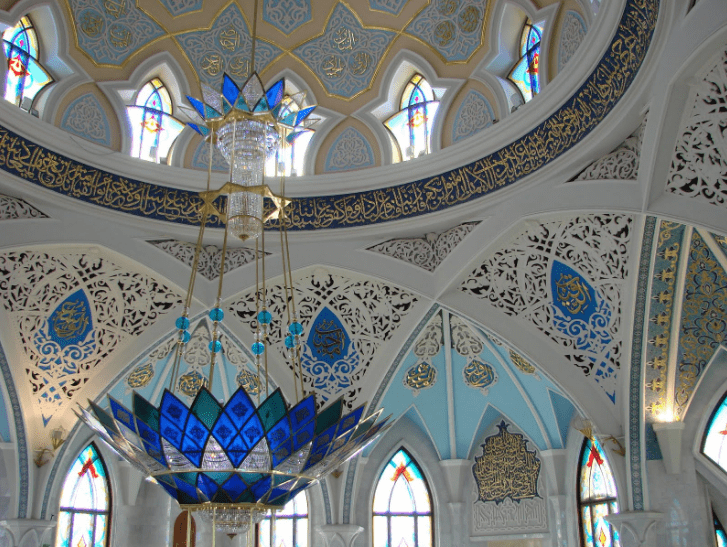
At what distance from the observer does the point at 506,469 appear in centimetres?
735

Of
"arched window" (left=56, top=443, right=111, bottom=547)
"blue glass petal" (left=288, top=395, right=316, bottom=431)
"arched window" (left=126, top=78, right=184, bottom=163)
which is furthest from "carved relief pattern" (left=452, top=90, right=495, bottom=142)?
"arched window" (left=56, top=443, right=111, bottom=547)

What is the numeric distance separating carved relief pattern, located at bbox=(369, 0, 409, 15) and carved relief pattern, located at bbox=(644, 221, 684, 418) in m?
2.92

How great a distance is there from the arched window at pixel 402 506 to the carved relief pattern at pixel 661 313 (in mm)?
2845

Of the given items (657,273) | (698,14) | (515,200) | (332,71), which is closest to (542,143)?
(515,200)

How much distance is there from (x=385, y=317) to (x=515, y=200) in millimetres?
1615

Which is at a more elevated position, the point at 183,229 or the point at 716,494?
the point at 183,229

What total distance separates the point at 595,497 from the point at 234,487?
448 cm

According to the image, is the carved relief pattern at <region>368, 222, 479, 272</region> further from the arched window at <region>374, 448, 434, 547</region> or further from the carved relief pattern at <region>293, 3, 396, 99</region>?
the arched window at <region>374, 448, 434, 547</region>

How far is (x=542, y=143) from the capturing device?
5348 mm

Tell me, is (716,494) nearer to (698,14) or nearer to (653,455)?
(653,455)

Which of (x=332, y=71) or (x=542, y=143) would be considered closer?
(x=542, y=143)

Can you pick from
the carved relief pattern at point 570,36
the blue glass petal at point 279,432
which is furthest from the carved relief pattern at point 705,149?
the blue glass petal at point 279,432

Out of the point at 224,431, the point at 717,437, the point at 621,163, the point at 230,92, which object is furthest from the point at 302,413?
the point at 717,437

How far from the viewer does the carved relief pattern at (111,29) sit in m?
6.09
